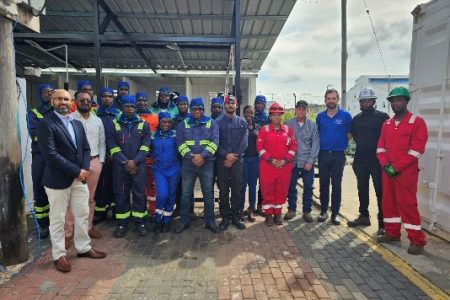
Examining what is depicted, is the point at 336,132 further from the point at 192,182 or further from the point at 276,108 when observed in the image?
the point at 192,182

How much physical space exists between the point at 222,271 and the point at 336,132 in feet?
9.74

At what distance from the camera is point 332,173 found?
5.25 m

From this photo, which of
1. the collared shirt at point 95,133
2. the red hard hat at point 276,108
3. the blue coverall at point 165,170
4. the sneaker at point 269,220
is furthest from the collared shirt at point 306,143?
the collared shirt at point 95,133

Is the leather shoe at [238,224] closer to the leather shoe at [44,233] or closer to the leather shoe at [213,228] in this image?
the leather shoe at [213,228]

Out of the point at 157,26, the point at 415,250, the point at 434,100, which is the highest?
the point at 157,26

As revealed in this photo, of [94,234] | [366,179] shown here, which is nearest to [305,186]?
[366,179]

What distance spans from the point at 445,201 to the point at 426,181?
0.39 metres

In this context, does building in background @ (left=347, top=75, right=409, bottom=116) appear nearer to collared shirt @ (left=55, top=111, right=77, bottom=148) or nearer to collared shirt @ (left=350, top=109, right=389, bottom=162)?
collared shirt @ (left=350, top=109, right=389, bottom=162)

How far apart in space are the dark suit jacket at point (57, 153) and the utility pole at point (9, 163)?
1.23 feet

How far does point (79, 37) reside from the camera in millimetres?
5402

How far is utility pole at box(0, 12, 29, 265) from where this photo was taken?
3.46 m

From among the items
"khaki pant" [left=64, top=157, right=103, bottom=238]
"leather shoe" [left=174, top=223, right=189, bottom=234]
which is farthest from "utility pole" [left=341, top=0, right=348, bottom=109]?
"khaki pant" [left=64, top=157, right=103, bottom=238]

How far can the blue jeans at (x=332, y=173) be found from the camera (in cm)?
516

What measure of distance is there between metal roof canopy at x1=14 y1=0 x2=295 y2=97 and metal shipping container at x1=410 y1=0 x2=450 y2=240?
2.22 meters
